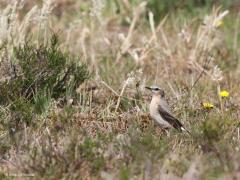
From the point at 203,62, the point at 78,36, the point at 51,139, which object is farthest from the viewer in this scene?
the point at 78,36

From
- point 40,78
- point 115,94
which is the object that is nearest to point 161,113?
point 115,94

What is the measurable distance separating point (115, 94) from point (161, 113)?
870 mm

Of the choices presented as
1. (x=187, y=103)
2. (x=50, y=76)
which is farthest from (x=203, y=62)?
(x=50, y=76)

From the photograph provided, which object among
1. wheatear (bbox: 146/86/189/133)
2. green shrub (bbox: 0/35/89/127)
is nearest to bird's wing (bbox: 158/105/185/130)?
wheatear (bbox: 146/86/189/133)

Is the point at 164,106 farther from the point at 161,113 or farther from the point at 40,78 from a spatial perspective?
the point at 40,78

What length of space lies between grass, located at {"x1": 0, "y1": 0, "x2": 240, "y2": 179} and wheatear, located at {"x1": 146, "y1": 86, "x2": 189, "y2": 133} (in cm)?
8

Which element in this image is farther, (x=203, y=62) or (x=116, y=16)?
(x=116, y=16)

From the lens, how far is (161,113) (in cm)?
591

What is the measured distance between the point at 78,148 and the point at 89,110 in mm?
1547

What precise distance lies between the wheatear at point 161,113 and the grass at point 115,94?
0.08m

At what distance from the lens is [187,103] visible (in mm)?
6441

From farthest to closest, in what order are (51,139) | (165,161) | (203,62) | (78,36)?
(78,36)
(203,62)
(51,139)
(165,161)

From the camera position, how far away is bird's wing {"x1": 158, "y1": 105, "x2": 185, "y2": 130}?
5797 millimetres

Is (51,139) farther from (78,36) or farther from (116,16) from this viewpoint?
(116,16)
